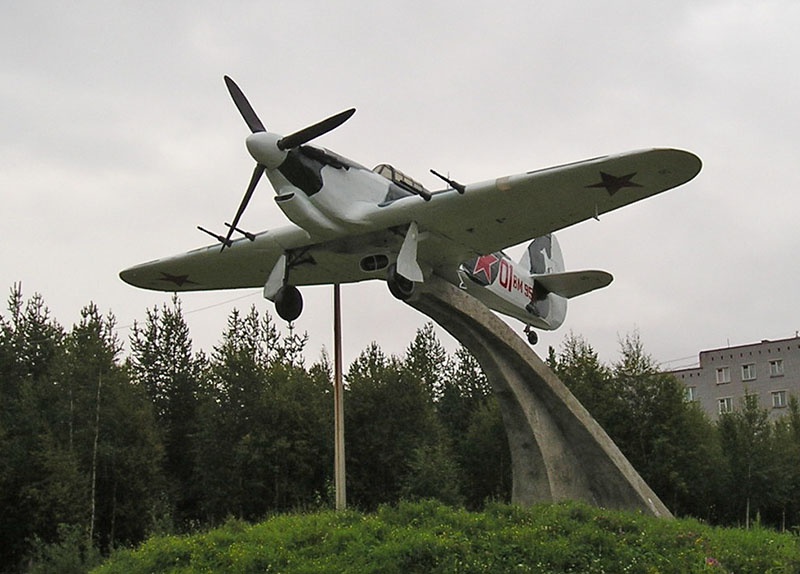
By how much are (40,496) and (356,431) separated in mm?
9603

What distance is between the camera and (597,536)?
10.7 meters

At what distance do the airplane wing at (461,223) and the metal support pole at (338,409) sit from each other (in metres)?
0.81

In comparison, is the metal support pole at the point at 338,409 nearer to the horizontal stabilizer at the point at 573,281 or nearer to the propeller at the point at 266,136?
the propeller at the point at 266,136

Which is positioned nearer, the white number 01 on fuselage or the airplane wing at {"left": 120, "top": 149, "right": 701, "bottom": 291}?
the airplane wing at {"left": 120, "top": 149, "right": 701, "bottom": 291}

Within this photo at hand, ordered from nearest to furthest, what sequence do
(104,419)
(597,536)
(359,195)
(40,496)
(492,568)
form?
1. (492,568)
2. (597,536)
3. (359,195)
4. (40,496)
5. (104,419)

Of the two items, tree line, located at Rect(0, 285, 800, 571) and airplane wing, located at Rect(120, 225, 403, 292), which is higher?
airplane wing, located at Rect(120, 225, 403, 292)

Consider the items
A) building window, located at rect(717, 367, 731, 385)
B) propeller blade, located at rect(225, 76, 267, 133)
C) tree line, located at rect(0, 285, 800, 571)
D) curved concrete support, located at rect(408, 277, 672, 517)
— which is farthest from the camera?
building window, located at rect(717, 367, 731, 385)

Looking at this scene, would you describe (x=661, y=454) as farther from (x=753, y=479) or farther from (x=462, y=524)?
(x=462, y=524)

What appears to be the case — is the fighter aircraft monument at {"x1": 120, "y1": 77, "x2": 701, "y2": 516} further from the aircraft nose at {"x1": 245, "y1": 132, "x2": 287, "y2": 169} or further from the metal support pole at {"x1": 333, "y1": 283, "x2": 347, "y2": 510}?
the metal support pole at {"x1": 333, "y1": 283, "x2": 347, "y2": 510}

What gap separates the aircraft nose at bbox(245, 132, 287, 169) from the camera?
12.2 meters

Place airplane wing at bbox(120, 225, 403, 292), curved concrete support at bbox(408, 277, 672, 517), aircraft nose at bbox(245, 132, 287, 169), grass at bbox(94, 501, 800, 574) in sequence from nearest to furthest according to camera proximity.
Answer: grass at bbox(94, 501, 800, 574)
aircraft nose at bbox(245, 132, 287, 169)
airplane wing at bbox(120, 225, 403, 292)
curved concrete support at bbox(408, 277, 672, 517)

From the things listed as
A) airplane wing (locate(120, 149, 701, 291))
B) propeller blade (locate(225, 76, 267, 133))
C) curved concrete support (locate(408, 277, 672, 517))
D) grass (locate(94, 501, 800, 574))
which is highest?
propeller blade (locate(225, 76, 267, 133))

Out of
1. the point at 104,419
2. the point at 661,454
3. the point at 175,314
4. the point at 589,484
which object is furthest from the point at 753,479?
the point at 175,314

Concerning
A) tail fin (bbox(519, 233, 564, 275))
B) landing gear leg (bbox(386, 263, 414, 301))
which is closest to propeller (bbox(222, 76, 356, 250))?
landing gear leg (bbox(386, 263, 414, 301))
